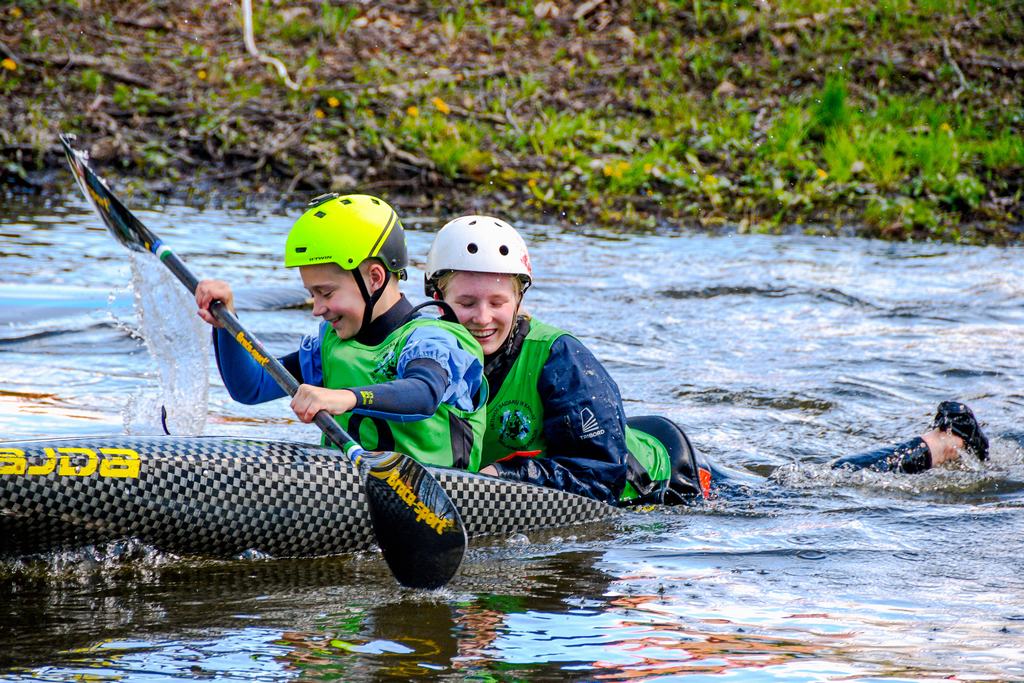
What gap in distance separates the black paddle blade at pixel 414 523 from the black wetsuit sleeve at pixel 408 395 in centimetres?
16

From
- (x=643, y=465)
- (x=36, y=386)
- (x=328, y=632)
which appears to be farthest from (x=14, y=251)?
(x=328, y=632)

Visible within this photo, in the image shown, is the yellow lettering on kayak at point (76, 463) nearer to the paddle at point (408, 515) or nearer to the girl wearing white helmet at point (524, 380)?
the paddle at point (408, 515)

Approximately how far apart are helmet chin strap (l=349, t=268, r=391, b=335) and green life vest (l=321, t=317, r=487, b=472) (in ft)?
0.29

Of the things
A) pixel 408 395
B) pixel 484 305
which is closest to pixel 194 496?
pixel 408 395

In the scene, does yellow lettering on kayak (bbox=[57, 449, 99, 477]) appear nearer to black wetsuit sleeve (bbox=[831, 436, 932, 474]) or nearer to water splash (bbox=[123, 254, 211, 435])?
water splash (bbox=[123, 254, 211, 435])

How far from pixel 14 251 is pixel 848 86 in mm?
11087

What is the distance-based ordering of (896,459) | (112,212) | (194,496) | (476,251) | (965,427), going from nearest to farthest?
(194,496)
(476,251)
(112,212)
(896,459)
(965,427)

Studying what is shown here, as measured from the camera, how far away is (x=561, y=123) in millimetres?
16562

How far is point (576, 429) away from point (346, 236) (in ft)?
4.13

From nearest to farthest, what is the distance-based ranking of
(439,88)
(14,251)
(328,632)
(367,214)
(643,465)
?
(328,632)
(367,214)
(643,465)
(14,251)
(439,88)

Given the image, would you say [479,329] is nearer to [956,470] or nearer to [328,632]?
[328,632]

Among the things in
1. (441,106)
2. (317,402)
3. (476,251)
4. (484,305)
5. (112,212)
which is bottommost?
(317,402)

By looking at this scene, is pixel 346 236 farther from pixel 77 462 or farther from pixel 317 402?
pixel 77 462

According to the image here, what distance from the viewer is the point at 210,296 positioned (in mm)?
4918
